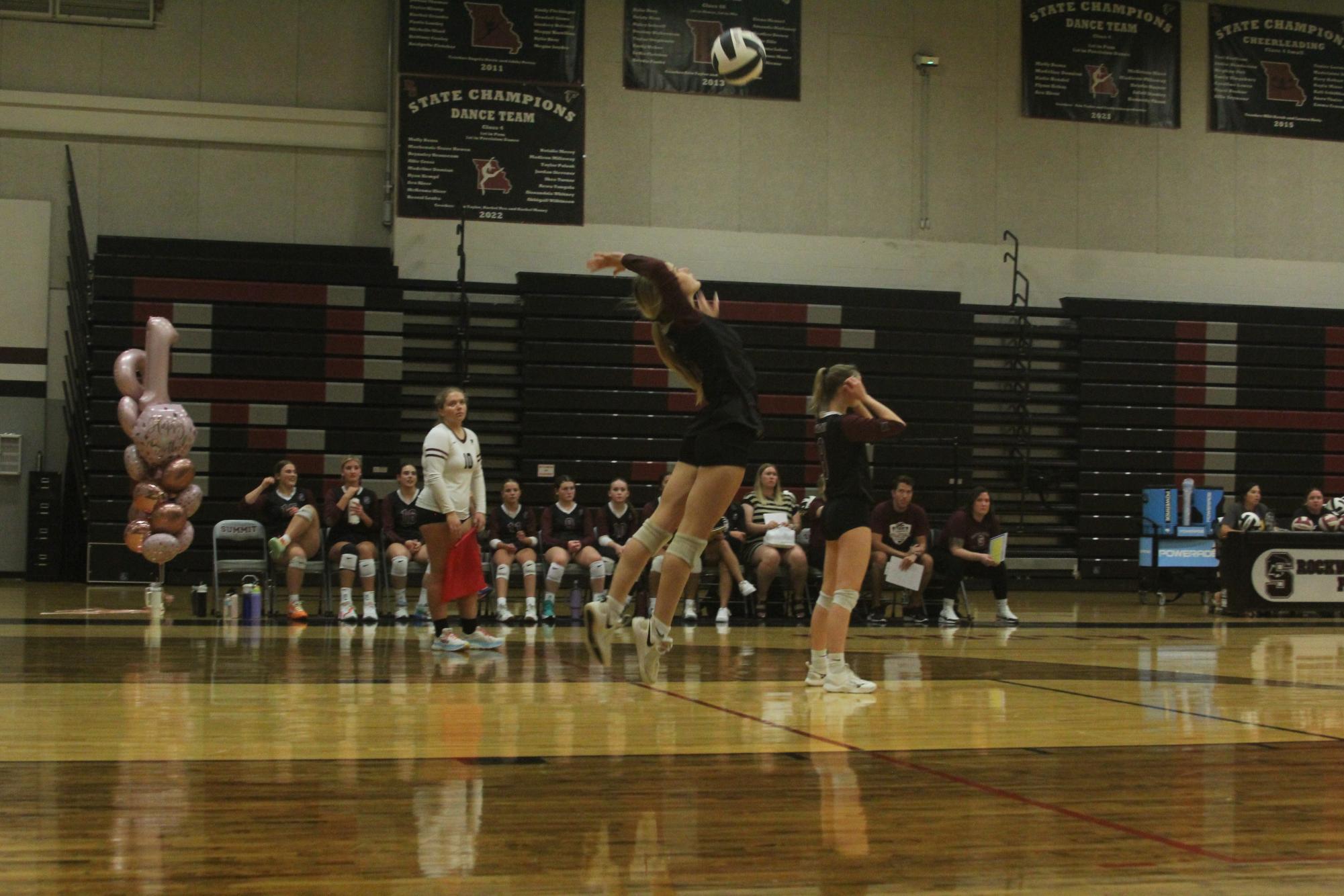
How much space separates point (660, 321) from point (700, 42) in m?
11.3

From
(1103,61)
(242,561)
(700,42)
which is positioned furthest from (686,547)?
(1103,61)

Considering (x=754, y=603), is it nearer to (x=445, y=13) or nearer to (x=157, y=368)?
(x=157, y=368)

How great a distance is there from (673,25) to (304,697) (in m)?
12.0

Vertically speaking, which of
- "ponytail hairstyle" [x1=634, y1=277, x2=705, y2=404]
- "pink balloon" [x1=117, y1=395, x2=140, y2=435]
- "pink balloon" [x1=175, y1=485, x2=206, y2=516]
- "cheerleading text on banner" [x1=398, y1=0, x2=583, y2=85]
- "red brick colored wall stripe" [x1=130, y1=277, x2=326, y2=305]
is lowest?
"pink balloon" [x1=175, y1=485, x2=206, y2=516]

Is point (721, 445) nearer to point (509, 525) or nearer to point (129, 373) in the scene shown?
point (509, 525)

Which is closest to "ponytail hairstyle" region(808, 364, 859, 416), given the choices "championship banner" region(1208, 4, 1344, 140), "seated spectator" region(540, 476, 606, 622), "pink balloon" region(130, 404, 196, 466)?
"seated spectator" region(540, 476, 606, 622)

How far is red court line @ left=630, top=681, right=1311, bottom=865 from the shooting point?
2898 millimetres

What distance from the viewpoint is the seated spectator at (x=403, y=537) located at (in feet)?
35.1

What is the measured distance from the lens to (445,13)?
1522 cm

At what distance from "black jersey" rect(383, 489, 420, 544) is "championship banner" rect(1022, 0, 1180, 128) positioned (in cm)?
980

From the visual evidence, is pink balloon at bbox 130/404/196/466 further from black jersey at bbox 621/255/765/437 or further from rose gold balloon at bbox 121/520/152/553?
black jersey at bbox 621/255/765/437

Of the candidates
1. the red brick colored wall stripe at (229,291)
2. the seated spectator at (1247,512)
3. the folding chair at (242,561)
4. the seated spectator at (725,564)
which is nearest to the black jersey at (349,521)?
the folding chair at (242,561)

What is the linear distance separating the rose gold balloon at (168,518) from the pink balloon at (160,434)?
0.36 m

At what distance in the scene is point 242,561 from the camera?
11016 mm
